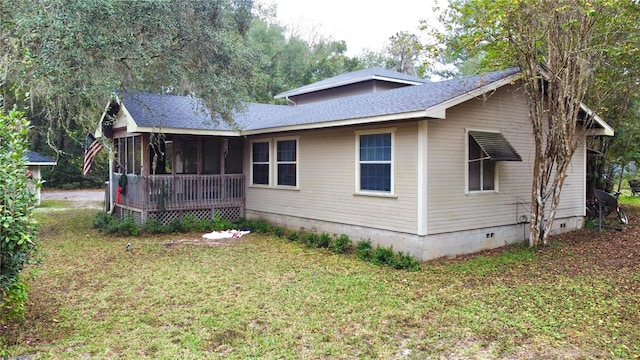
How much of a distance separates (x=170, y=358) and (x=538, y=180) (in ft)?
25.0

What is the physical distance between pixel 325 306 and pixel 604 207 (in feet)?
29.9

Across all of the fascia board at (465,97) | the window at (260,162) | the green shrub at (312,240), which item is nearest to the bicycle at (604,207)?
the fascia board at (465,97)

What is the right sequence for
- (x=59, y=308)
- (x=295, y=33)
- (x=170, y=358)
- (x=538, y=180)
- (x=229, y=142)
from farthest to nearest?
(x=295, y=33) < (x=229, y=142) < (x=538, y=180) < (x=59, y=308) < (x=170, y=358)

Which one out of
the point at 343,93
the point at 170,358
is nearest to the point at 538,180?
the point at 170,358

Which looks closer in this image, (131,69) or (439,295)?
(439,295)

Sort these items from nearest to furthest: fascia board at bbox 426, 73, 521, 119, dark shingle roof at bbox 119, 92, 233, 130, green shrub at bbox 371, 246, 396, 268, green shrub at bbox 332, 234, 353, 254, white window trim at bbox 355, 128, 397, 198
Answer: fascia board at bbox 426, 73, 521, 119
green shrub at bbox 371, 246, 396, 268
white window trim at bbox 355, 128, 397, 198
green shrub at bbox 332, 234, 353, 254
dark shingle roof at bbox 119, 92, 233, 130

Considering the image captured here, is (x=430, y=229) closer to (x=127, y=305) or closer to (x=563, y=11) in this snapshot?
(x=563, y=11)

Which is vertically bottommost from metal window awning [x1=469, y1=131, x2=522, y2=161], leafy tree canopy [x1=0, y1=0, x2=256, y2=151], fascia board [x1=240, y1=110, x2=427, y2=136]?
metal window awning [x1=469, y1=131, x2=522, y2=161]

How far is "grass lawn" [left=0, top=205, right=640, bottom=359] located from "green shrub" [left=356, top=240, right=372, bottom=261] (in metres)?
0.26

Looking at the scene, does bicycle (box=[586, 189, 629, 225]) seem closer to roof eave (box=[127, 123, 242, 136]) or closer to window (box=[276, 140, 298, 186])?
window (box=[276, 140, 298, 186])

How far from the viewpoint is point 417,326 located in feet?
15.9

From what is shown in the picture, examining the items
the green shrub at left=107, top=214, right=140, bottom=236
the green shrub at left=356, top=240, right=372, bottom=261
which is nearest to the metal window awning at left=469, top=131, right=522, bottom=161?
the green shrub at left=356, top=240, right=372, bottom=261

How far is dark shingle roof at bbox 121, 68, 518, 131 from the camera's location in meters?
8.37

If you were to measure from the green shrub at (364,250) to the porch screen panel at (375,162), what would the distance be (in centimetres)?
110
